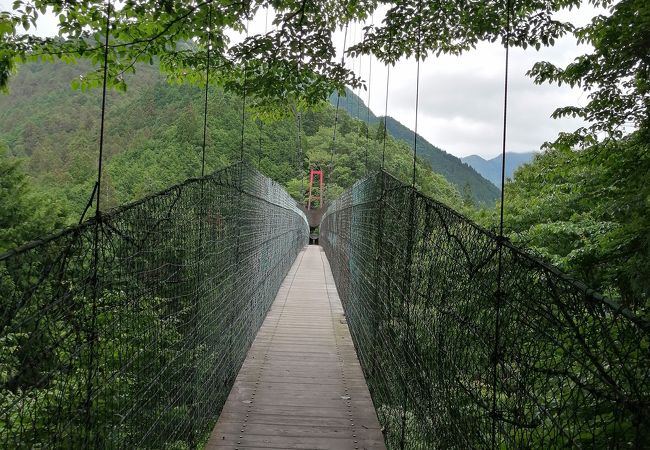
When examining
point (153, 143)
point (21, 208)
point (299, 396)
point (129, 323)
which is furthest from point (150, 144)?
point (129, 323)

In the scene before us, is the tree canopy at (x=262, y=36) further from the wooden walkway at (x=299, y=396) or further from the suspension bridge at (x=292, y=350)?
the wooden walkway at (x=299, y=396)

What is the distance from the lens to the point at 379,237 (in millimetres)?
3654

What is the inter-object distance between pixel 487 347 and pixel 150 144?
3550cm

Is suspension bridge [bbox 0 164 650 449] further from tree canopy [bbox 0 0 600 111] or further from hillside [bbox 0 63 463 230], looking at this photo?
hillside [bbox 0 63 463 230]

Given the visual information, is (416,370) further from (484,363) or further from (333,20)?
(333,20)

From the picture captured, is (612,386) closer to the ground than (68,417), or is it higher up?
higher up

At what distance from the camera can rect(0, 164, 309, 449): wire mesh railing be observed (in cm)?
117

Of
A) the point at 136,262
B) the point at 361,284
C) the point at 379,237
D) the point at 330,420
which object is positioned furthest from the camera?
the point at 361,284

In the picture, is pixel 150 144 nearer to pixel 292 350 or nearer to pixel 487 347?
pixel 292 350

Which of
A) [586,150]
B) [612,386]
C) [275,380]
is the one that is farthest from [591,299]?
[586,150]

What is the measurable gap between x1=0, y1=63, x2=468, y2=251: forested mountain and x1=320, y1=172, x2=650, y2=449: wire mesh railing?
46.6 feet

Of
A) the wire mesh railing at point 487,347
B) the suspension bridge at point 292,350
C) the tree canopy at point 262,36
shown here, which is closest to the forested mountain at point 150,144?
the tree canopy at point 262,36

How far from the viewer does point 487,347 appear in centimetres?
149

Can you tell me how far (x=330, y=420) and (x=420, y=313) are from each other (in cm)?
129
